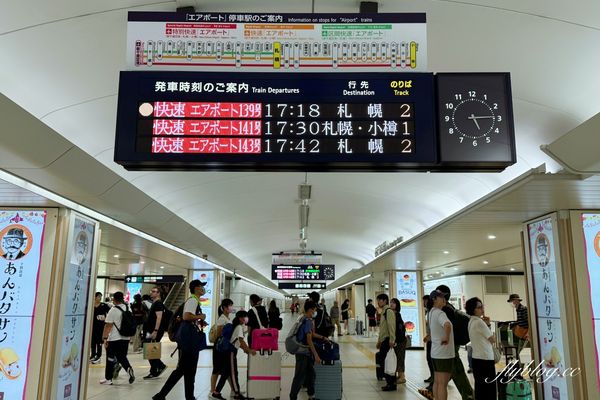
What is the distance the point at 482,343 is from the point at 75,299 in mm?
6338

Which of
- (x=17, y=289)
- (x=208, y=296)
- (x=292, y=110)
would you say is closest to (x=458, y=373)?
(x=292, y=110)

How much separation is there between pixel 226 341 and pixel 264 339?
704 mm

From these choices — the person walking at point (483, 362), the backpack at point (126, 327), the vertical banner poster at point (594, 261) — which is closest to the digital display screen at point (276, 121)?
the person walking at point (483, 362)

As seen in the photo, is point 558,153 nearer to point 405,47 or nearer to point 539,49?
point 539,49

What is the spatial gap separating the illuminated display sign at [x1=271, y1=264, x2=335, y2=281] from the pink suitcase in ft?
43.0

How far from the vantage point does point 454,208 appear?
453 inches

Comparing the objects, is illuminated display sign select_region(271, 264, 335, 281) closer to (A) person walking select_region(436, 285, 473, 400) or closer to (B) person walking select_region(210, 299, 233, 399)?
(B) person walking select_region(210, 299, 233, 399)

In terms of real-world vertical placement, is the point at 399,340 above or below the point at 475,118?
below

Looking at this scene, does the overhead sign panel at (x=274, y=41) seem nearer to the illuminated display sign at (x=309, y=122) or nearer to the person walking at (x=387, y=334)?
the illuminated display sign at (x=309, y=122)

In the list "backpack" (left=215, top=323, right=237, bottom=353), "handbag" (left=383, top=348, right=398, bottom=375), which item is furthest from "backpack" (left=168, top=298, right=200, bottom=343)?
"handbag" (left=383, top=348, right=398, bottom=375)

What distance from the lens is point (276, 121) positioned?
3992 millimetres

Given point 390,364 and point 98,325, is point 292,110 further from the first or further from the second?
point 98,325

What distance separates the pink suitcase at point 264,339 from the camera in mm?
9000

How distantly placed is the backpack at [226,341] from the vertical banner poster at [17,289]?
300 centimetres
